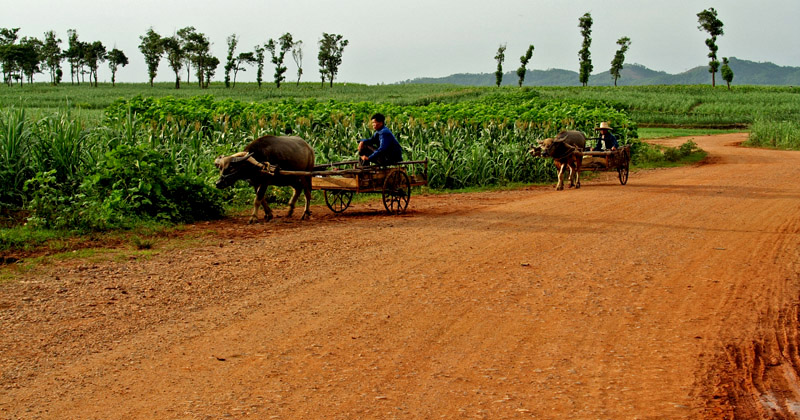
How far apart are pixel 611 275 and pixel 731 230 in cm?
426

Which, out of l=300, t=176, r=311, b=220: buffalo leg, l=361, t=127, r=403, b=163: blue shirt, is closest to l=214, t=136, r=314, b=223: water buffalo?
l=300, t=176, r=311, b=220: buffalo leg

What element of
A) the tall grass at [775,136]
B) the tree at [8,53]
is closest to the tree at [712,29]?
the tall grass at [775,136]

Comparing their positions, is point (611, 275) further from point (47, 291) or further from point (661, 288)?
point (47, 291)

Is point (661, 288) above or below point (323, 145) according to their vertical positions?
below

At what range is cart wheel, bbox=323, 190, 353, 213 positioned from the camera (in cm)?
1407

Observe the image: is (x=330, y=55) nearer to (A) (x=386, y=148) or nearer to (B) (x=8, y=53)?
(B) (x=8, y=53)

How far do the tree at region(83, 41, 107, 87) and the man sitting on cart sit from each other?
388 ft

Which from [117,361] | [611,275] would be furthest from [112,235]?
[611,275]

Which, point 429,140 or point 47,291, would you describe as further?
point 429,140

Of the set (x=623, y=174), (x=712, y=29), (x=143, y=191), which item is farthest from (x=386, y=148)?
(x=712, y=29)

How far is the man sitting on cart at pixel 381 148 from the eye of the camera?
13195 millimetres

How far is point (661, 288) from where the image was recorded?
26.2ft

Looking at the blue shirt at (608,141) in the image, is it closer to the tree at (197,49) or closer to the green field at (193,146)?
the green field at (193,146)

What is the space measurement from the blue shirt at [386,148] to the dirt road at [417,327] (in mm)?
2064
